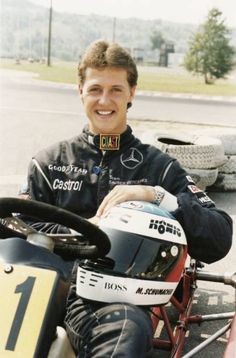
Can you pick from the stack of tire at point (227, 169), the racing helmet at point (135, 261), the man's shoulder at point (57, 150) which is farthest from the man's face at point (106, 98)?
the stack of tire at point (227, 169)

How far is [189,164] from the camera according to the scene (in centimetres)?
564

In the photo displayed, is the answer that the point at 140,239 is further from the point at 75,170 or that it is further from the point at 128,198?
the point at 75,170

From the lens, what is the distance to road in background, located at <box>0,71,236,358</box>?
145 inches

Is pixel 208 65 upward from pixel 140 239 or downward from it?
downward

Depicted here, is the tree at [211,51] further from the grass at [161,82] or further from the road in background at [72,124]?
the road in background at [72,124]

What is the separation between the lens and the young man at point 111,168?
2.57 m

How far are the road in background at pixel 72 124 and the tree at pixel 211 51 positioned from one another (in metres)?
27.9

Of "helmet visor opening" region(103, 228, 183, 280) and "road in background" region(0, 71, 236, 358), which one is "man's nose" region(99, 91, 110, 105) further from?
"road in background" region(0, 71, 236, 358)

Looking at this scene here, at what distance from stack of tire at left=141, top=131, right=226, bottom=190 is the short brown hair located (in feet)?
8.94

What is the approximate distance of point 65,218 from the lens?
193 cm

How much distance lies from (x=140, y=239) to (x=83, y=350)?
452 mm

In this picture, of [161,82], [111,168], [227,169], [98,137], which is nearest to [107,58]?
[98,137]

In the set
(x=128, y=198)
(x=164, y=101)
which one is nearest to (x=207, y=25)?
(x=164, y=101)

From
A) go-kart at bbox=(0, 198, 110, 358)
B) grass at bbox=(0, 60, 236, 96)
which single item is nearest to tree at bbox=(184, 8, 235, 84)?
grass at bbox=(0, 60, 236, 96)
